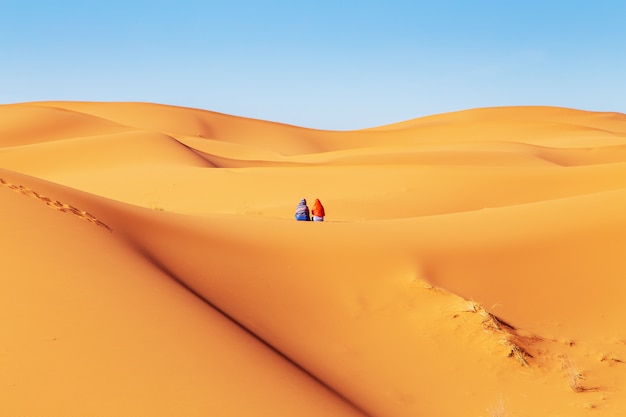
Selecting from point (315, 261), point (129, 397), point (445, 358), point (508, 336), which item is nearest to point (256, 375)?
point (129, 397)

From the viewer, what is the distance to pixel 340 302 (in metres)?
8.28

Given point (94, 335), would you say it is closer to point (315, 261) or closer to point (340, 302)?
point (340, 302)

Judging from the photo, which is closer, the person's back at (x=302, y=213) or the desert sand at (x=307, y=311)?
the desert sand at (x=307, y=311)

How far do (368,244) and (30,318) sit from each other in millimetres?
5480

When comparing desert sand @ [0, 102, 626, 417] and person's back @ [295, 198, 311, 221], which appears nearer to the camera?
desert sand @ [0, 102, 626, 417]

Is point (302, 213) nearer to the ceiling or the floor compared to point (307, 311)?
nearer to the ceiling

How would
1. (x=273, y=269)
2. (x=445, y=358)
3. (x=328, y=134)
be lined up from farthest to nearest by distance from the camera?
(x=328, y=134), (x=273, y=269), (x=445, y=358)

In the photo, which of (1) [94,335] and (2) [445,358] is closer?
(1) [94,335]

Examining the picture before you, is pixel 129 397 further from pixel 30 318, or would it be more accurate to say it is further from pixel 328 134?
pixel 328 134

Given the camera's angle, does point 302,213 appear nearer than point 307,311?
No

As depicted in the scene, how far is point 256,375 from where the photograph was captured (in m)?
5.47

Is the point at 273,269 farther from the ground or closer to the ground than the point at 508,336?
farther from the ground

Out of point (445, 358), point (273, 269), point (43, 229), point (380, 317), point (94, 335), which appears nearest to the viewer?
point (94, 335)

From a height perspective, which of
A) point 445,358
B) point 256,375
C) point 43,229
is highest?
point 43,229
